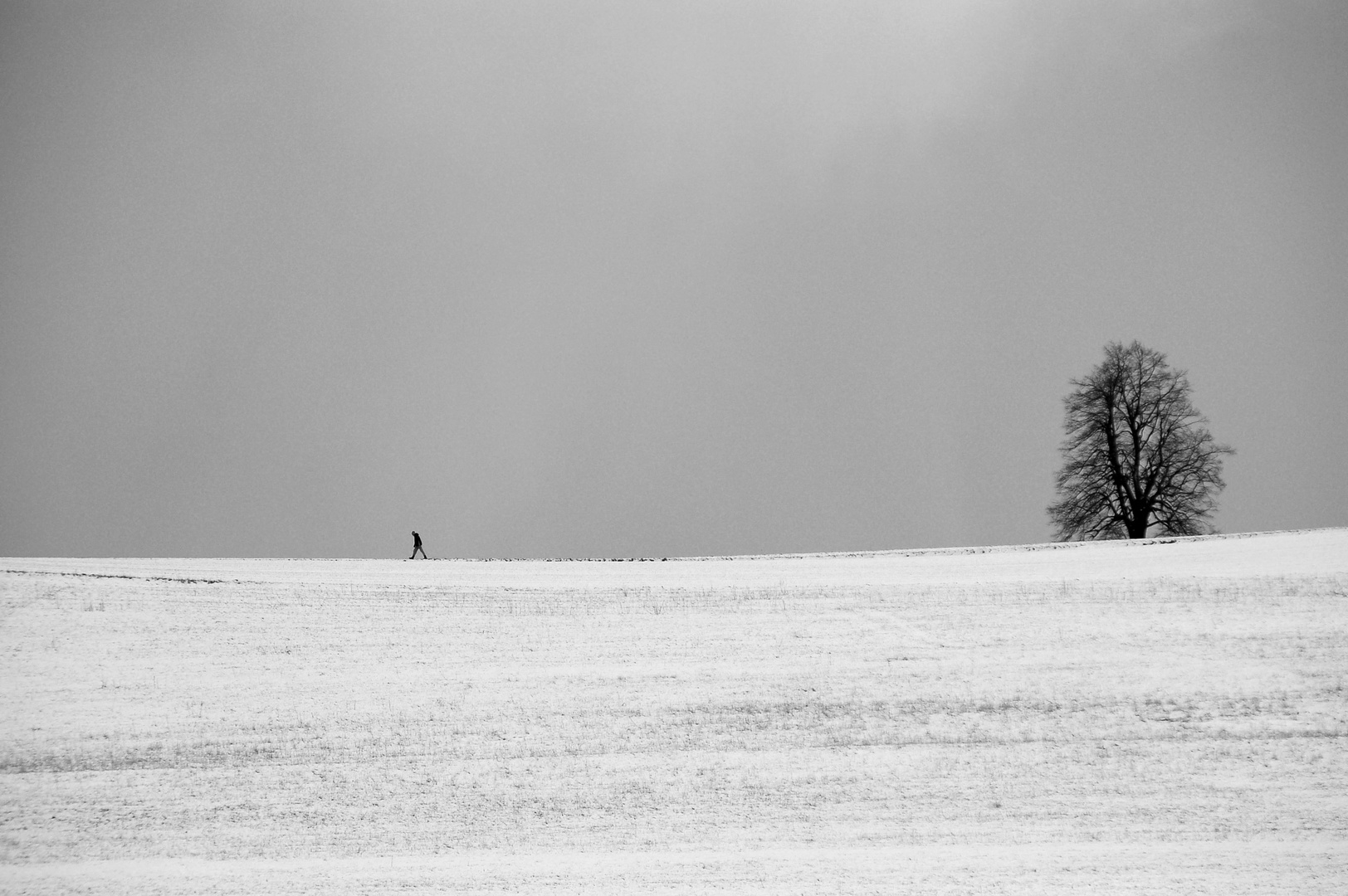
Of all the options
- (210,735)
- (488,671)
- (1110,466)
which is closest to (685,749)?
(488,671)

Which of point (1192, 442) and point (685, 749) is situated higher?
point (1192, 442)

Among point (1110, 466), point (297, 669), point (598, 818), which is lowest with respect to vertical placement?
point (598, 818)

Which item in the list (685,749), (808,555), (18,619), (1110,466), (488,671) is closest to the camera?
(685,749)

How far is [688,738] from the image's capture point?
44.9 feet

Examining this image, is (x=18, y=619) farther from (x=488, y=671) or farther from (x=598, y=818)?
(x=598, y=818)

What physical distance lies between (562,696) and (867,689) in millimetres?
4500

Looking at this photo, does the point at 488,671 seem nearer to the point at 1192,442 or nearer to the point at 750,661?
the point at 750,661

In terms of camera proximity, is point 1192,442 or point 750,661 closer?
point 750,661

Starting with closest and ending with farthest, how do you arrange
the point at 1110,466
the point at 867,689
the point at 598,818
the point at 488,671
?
the point at 598,818
the point at 867,689
the point at 488,671
the point at 1110,466

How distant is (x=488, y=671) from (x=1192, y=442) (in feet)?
83.1

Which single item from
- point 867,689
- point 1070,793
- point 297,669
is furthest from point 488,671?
point 1070,793

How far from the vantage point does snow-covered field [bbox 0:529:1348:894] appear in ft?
35.9

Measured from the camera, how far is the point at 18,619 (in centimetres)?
1906

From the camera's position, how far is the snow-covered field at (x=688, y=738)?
10.9m
